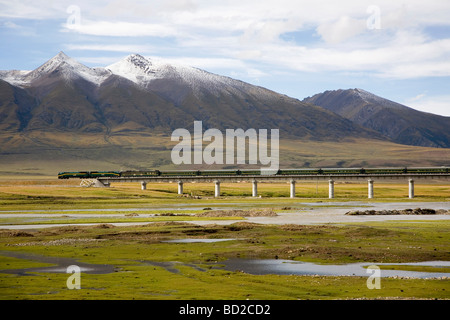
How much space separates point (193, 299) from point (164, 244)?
24.0 metres

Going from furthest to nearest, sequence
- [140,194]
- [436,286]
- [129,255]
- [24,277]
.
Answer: [140,194], [129,255], [24,277], [436,286]

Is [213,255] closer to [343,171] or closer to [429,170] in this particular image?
[343,171]

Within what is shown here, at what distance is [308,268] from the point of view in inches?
1581

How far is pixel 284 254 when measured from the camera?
4691cm

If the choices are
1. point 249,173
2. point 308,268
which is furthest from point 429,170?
point 308,268

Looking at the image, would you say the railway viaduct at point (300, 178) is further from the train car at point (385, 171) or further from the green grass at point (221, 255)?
the green grass at point (221, 255)

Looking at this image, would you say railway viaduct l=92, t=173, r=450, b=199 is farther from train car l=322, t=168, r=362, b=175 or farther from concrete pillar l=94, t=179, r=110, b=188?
train car l=322, t=168, r=362, b=175

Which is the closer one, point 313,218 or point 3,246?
point 3,246

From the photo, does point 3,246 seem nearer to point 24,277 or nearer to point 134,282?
point 24,277

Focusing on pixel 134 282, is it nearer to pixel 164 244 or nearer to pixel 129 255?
pixel 129 255

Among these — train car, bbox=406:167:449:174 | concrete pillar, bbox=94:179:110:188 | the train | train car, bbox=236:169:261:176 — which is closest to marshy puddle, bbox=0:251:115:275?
concrete pillar, bbox=94:179:110:188

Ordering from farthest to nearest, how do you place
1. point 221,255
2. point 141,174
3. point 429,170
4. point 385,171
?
point 141,174 < point 385,171 < point 429,170 < point 221,255
